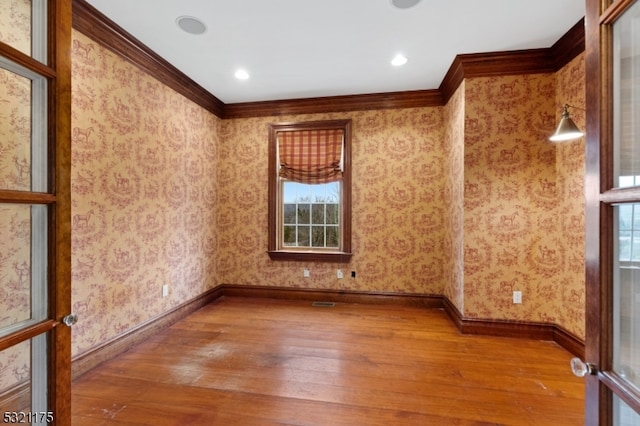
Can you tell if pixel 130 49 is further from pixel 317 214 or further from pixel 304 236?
pixel 304 236

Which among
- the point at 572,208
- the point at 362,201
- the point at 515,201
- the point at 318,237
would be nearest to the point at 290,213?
the point at 318,237

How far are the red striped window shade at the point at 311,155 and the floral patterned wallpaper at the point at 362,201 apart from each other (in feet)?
0.74

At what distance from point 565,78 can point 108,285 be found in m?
4.27

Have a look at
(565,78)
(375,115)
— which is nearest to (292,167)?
(375,115)

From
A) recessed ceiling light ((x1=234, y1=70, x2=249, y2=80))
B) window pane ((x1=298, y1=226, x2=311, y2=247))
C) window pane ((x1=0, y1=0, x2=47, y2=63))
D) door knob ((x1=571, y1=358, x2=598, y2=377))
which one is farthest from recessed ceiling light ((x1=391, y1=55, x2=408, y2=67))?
door knob ((x1=571, y1=358, x2=598, y2=377))

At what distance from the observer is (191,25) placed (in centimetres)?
234

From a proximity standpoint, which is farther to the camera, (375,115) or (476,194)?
(375,115)

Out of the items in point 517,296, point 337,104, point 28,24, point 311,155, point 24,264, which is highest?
point 337,104

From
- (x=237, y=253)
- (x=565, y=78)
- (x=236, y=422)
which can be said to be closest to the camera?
(x=236, y=422)

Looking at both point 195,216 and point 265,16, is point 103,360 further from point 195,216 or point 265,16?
point 265,16

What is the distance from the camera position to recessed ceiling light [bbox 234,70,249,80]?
3.13m

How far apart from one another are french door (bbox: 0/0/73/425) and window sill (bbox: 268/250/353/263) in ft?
9.64

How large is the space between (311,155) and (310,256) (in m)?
1.34

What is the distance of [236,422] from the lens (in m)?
1.68
